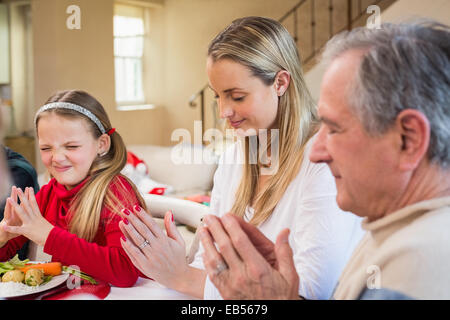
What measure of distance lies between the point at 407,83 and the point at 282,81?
0.34 m

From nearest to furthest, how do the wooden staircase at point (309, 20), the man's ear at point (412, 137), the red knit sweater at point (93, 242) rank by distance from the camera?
the man's ear at point (412, 137) → the red knit sweater at point (93, 242) → the wooden staircase at point (309, 20)

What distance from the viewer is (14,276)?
0.81 meters

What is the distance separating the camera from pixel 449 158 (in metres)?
0.50

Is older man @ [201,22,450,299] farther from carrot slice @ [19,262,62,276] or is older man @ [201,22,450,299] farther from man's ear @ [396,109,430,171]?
carrot slice @ [19,262,62,276]

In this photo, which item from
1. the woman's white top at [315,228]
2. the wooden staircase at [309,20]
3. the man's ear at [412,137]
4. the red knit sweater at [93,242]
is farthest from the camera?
the wooden staircase at [309,20]

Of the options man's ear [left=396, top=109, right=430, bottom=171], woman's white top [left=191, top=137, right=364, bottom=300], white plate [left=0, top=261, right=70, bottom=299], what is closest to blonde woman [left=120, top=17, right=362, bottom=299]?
woman's white top [left=191, top=137, right=364, bottom=300]

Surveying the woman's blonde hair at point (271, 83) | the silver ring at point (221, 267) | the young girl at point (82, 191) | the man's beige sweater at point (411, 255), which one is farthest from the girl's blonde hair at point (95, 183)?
the man's beige sweater at point (411, 255)

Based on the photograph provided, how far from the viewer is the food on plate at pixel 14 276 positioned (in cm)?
81

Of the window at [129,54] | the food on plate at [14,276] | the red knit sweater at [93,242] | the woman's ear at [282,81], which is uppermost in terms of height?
the window at [129,54]

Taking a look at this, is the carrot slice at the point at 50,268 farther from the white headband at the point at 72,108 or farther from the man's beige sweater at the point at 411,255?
A: the man's beige sweater at the point at 411,255

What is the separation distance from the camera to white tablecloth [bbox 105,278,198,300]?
2.66 ft
